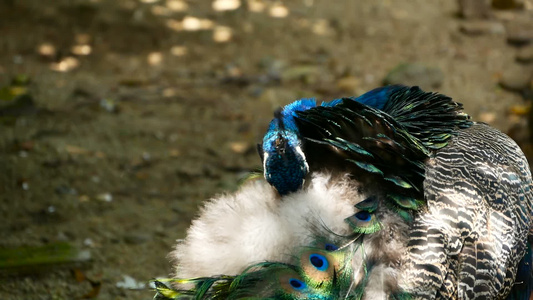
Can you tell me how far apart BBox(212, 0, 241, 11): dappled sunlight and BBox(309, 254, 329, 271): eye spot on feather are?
5.51 meters

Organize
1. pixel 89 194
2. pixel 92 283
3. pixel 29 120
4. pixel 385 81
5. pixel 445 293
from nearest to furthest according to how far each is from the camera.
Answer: pixel 445 293, pixel 92 283, pixel 89 194, pixel 29 120, pixel 385 81

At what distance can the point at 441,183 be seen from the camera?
2219 mm

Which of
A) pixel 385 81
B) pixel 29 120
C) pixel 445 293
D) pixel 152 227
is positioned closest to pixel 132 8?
pixel 29 120

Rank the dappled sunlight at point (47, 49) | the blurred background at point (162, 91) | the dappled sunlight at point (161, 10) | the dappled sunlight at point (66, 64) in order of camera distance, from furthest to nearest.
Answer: the dappled sunlight at point (161, 10) < the dappled sunlight at point (47, 49) < the dappled sunlight at point (66, 64) < the blurred background at point (162, 91)

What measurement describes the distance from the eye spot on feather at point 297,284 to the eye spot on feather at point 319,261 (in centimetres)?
7

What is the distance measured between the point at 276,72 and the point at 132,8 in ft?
6.16

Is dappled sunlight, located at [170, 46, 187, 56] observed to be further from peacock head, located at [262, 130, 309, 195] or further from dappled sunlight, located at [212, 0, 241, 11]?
peacock head, located at [262, 130, 309, 195]

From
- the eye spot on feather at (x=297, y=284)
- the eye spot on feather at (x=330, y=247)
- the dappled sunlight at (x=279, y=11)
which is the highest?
the eye spot on feather at (x=330, y=247)

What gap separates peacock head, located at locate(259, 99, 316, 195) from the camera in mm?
2158

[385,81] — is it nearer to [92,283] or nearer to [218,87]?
[218,87]

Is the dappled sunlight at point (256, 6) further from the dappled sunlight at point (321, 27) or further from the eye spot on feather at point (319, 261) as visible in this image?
the eye spot on feather at point (319, 261)

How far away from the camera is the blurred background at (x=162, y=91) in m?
3.74

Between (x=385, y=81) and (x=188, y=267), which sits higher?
(x=188, y=267)

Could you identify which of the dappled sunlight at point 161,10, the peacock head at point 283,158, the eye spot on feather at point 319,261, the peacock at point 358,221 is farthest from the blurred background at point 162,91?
the eye spot on feather at point 319,261
